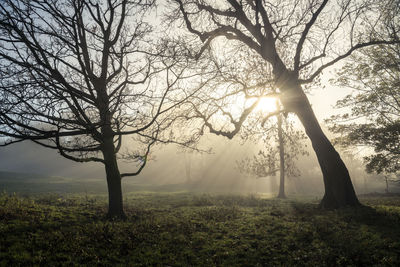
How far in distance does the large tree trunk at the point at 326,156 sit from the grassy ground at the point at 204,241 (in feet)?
3.80

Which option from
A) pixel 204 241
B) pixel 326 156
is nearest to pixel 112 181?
pixel 204 241

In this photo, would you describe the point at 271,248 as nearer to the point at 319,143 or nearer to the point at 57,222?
the point at 319,143

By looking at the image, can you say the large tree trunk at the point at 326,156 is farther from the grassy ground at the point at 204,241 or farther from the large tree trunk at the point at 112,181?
the large tree trunk at the point at 112,181

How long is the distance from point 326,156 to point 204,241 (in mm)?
7376

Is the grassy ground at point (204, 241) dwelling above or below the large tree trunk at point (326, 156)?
below

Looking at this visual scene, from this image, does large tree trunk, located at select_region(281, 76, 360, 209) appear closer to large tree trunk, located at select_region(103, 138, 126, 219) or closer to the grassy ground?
the grassy ground

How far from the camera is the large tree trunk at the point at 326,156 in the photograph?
10680 millimetres

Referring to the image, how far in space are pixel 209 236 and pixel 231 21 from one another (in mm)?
10477

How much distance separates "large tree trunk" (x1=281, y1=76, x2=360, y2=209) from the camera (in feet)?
35.0

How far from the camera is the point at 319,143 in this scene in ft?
37.0

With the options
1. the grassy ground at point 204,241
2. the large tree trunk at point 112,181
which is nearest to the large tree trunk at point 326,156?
the grassy ground at point 204,241

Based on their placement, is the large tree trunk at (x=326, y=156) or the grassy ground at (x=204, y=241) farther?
the large tree trunk at (x=326, y=156)

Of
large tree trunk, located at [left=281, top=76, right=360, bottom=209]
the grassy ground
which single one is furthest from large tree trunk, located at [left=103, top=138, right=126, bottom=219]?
large tree trunk, located at [left=281, top=76, right=360, bottom=209]

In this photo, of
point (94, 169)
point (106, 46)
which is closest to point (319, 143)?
point (106, 46)
